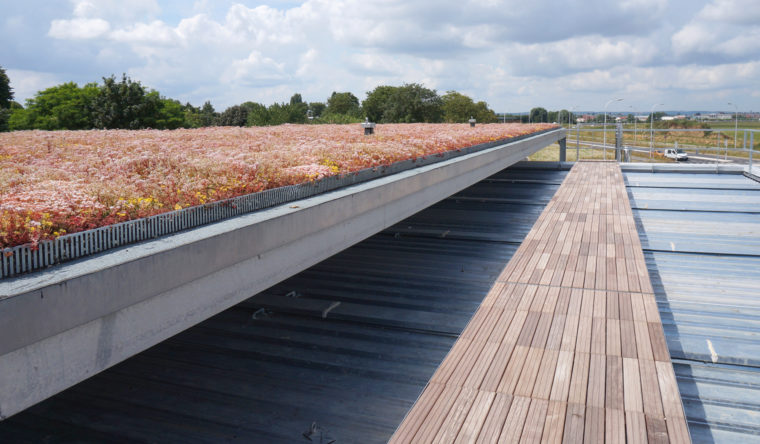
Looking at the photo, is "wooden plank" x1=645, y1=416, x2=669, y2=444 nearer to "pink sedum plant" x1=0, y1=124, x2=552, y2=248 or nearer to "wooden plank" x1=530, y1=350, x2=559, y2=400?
"wooden plank" x1=530, y1=350, x2=559, y2=400

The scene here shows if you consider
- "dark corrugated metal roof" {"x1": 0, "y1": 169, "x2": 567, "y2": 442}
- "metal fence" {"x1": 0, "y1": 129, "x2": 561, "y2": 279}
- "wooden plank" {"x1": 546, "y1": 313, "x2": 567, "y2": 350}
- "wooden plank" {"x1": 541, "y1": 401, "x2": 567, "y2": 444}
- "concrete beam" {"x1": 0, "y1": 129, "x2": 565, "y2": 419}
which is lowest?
"dark corrugated metal roof" {"x1": 0, "y1": 169, "x2": 567, "y2": 442}

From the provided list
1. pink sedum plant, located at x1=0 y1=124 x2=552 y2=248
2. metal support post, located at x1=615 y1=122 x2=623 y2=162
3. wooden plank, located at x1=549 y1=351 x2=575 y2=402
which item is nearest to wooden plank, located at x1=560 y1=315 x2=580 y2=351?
wooden plank, located at x1=549 y1=351 x2=575 y2=402


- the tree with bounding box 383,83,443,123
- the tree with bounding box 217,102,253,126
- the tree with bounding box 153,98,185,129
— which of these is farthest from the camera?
the tree with bounding box 383,83,443,123

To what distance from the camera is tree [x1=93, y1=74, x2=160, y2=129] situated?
33.8 m

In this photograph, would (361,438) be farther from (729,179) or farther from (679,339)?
(729,179)

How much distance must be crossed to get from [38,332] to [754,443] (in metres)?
4.37

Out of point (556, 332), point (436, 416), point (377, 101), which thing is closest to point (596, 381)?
point (556, 332)

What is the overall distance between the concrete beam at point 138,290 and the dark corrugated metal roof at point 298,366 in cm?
110

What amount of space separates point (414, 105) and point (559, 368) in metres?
68.1

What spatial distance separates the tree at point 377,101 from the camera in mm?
76306

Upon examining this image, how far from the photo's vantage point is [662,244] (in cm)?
937

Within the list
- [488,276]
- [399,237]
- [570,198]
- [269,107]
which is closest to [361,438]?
[488,276]

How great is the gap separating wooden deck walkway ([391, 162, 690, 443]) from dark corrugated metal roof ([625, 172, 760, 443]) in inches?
26.9

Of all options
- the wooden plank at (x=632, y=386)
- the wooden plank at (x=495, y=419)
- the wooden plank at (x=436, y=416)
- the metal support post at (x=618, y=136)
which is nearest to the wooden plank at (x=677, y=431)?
the wooden plank at (x=632, y=386)
